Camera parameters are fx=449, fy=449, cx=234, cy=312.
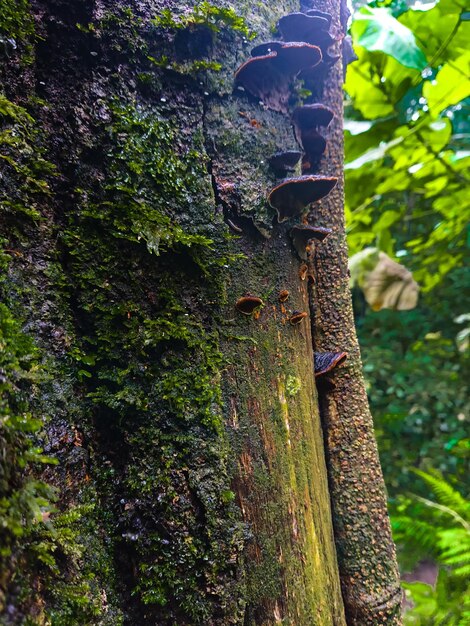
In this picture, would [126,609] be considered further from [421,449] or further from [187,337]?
[421,449]

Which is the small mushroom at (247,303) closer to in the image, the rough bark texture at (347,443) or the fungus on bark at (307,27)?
the rough bark texture at (347,443)

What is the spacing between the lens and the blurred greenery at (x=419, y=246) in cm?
204

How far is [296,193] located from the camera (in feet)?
2.92

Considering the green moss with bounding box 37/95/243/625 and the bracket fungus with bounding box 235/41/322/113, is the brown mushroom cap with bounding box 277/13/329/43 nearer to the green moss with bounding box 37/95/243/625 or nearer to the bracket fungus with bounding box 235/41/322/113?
the bracket fungus with bounding box 235/41/322/113

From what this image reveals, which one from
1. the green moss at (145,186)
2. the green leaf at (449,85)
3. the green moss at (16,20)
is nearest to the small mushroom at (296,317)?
the green moss at (145,186)

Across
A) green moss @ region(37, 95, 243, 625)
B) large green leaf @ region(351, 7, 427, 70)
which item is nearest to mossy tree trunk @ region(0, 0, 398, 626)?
green moss @ region(37, 95, 243, 625)

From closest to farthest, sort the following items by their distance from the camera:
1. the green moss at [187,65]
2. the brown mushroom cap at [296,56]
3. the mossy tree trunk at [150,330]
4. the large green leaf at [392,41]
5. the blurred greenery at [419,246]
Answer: the mossy tree trunk at [150,330], the green moss at [187,65], the brown mushroom cap at [296,56], the large green leaf at [392,41], the blurred greenery at [419,246]

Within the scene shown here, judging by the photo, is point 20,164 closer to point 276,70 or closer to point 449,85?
point 276,70

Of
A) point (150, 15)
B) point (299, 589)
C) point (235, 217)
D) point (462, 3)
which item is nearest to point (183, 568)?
point (299, 589)

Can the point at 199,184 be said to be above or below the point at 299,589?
above

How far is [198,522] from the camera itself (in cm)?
69

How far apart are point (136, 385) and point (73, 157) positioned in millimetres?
390

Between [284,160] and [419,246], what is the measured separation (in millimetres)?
3074

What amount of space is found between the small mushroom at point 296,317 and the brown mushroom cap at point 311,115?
445mm
